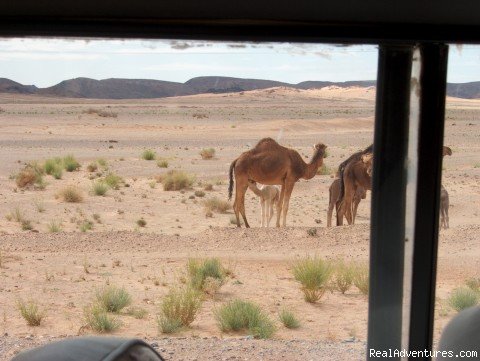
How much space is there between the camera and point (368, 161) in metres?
3.77

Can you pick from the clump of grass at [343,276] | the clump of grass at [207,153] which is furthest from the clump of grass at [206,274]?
the clump of grass at [207,153]

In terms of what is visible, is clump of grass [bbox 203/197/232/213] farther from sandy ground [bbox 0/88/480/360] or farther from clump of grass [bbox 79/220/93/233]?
clump of grass [bbox 79/220/93/233]

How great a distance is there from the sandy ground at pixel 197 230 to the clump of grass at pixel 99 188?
41mm

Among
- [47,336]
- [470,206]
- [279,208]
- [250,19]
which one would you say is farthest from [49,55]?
[279,208]

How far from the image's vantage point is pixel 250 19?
3125 millimetres

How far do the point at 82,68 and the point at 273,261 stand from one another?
2.13 meters

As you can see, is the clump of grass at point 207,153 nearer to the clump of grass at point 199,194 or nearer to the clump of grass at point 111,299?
the clump of grass at point 199,194

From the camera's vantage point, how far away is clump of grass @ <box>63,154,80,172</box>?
534 centimetres

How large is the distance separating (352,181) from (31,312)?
207 cm

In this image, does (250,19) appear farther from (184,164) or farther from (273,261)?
(184,164)

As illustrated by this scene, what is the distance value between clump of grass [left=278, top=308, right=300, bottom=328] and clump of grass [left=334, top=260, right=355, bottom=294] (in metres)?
0.33

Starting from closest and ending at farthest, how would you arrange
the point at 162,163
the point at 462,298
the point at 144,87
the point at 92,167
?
the point at 144,87
the point at 462,298
the point at 92,167
the point at 162,163

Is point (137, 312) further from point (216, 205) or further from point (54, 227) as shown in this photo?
point (216, 205)

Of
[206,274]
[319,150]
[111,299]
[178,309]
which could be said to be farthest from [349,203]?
[111,299]
